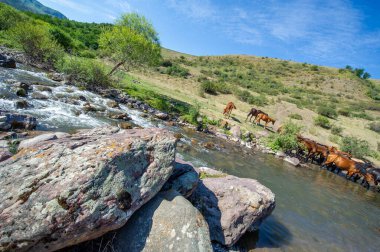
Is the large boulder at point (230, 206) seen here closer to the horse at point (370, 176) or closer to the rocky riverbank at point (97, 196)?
the rocky riverbank at point (97, 196)

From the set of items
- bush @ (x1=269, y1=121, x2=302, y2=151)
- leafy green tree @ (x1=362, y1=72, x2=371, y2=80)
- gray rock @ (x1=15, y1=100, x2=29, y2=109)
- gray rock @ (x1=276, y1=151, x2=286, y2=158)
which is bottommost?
gray rock @ (x1=15, y1=100, x2=29, y2=109)

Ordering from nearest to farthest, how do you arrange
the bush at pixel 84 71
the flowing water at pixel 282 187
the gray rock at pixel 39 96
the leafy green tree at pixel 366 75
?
the flowing water at pixel 282 187 < the gray rock at pixel 39 96 < the bush at pixel 84 71 < the leafy green tree at pixel 366 75

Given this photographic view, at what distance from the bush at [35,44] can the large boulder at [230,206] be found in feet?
82.7

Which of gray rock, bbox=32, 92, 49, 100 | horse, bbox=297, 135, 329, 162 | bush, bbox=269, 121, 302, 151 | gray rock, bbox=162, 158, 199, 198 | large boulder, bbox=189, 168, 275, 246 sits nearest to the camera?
gray rock, bbox=162, 158, 199, 198

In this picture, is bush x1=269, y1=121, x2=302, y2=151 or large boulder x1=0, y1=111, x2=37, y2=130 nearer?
large boulder x1=0, y1=111, x2=37, y2=130

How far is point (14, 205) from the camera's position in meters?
3.37

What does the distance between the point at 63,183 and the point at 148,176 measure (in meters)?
1.38

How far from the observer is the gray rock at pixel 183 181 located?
557 cm

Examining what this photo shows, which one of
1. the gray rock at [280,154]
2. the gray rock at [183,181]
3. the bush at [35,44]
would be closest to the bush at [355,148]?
the gray rock at [280,154]

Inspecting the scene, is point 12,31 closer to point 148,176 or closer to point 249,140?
point 249,140

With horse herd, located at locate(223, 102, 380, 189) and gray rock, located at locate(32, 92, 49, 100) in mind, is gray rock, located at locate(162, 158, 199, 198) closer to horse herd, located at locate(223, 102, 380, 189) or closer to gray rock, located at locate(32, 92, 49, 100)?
gray rock, located at locate(32, 92, 49, 100)

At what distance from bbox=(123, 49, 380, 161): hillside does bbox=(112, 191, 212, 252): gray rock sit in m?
19.6

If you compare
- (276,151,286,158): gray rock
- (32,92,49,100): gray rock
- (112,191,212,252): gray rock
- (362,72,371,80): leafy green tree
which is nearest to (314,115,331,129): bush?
(276,151,286,158): gray rock

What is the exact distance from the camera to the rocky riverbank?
3379mm
